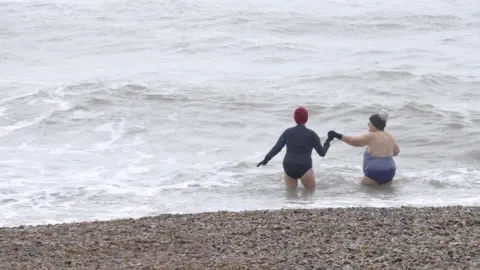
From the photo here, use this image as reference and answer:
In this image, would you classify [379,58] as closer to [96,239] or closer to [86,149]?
[86,149]

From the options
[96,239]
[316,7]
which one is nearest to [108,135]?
[96,239]

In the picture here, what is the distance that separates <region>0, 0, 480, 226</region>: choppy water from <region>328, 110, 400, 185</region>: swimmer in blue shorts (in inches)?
10.5

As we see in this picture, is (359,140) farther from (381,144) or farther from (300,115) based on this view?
(300,115)

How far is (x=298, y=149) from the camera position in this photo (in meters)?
11.2

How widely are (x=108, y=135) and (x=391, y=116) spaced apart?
5.14 meters

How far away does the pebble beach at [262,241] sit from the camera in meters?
6.51

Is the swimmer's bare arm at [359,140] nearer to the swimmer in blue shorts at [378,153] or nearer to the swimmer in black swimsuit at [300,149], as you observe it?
the swimmer in blue shorts at [378,153]

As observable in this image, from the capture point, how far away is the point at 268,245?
7.13 metres

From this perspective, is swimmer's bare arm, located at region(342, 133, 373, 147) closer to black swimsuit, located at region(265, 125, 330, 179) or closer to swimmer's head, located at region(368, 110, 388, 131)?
swimmer's head, located at region(368, 110, 388, 131)

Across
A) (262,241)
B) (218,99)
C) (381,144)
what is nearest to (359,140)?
(381,144)

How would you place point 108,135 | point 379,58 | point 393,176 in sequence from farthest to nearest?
1. point 379,58
2. point 108,135
3. point 393,176

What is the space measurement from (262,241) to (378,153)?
4.34 m

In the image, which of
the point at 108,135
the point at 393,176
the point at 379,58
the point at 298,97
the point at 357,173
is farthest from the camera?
the point at 379,58

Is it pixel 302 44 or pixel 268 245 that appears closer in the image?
pixel 268 245
